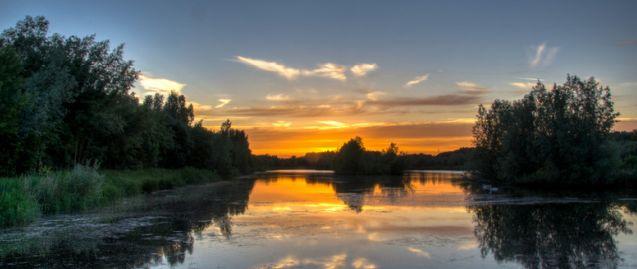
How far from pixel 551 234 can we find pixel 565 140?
32238mm

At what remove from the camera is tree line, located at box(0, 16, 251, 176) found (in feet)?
84.8

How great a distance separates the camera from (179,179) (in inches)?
1823

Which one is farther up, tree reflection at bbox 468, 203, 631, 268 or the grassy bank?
the grassy bank

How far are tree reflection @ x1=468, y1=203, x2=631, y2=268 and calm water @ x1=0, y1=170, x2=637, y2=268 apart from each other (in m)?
0.03

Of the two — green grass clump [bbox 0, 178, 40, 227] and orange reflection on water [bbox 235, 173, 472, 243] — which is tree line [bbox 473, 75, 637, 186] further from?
green grass clump [bbox 0, 178, 40, 227]

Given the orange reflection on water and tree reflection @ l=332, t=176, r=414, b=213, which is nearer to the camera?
the orange reflection on water

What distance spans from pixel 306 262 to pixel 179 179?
37885mm

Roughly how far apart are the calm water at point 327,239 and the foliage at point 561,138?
22445 mm

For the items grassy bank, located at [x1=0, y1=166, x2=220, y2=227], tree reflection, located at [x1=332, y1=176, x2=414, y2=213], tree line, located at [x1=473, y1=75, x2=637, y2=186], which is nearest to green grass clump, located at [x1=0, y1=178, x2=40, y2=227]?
grassy bank, located at [x1=0, y1=166, x2=220, y2=227]

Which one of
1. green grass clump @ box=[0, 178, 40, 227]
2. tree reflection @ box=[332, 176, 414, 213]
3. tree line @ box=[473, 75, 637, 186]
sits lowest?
tree reflection @ box=[332, 176, 414, 213]

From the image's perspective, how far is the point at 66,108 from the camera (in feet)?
115

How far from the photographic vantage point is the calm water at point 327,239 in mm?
10828

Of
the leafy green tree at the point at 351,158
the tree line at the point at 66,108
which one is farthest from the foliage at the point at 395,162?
the tree line at the point at 66,108

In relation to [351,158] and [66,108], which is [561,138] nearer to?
[66,108]
